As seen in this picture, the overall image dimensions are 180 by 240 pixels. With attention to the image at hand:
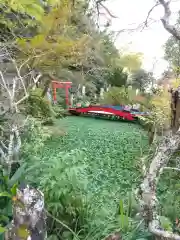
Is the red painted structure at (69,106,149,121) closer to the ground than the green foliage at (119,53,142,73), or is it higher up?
closer to the ground

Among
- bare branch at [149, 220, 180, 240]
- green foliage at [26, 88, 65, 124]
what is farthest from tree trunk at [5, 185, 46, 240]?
green foliage at [26, 88, 65, 124]

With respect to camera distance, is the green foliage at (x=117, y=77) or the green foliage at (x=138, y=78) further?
the green foliage at (x=138, y=78)

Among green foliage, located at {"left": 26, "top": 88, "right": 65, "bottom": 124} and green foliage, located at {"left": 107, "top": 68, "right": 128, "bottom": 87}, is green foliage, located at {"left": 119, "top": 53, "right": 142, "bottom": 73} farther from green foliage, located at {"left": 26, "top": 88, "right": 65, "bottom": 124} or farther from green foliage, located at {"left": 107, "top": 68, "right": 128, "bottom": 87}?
green foliage, located at {"left": 26, "top": 88, "right": 65, "bottom": 124}

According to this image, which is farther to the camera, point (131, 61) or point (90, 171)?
point (131, 61)

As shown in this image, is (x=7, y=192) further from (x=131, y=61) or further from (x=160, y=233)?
(x=131, y=61)

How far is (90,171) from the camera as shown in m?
3.16

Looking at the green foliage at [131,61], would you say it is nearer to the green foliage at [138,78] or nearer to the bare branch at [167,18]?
the green foliage at [138,78]

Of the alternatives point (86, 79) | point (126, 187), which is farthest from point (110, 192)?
point (86, 79)

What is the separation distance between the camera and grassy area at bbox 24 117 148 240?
6.05ft

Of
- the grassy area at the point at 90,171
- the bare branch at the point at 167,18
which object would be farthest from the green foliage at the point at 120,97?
the bare branch at the point at 167,18

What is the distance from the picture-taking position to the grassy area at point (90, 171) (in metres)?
1.84

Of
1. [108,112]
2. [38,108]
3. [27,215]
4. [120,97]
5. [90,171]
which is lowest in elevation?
[90,171]

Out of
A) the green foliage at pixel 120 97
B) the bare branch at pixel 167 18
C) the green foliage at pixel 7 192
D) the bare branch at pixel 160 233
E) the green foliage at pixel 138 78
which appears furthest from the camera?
the green foliage at pixel 138 78

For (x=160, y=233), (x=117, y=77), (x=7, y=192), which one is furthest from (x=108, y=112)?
(x=160, y=233)
